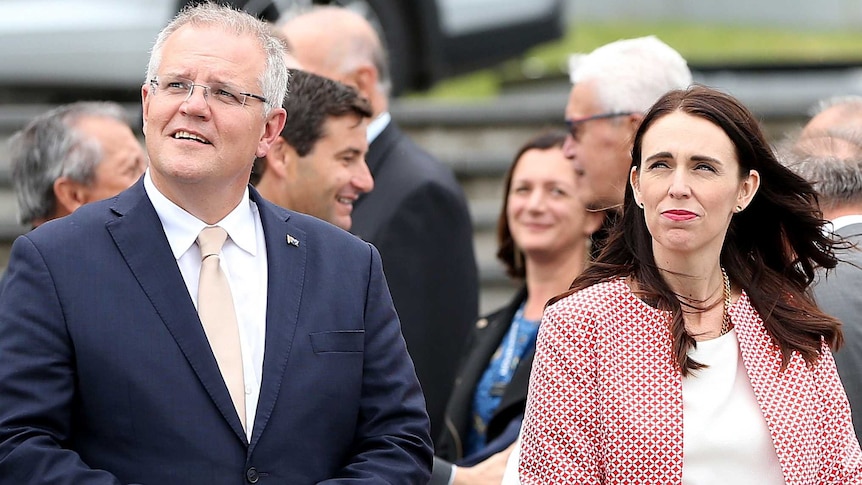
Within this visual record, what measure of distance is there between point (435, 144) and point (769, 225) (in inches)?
186

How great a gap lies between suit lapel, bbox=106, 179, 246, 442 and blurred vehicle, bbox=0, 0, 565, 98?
4239 mm

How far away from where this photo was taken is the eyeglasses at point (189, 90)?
3.09 metres

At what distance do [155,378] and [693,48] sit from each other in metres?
10.3

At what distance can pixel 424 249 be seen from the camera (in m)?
4.68

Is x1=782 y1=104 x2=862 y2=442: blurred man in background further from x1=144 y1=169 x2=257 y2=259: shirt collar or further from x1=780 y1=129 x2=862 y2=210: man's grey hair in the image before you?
x1=144 y1=169 x2=257 y2=259: shirt collar

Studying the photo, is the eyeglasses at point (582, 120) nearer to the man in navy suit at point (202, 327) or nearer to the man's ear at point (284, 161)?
the man's ear at point (284, 161)

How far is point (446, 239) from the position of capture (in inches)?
188

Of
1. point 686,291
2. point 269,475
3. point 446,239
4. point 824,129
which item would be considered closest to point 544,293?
point 446,239

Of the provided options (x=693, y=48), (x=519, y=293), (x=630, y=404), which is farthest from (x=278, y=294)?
(x=693, y=48)

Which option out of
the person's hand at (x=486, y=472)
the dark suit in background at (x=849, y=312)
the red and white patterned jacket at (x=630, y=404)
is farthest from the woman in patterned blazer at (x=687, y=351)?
the person's hand at (x=486, y=472)

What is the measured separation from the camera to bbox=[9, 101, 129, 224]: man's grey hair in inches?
179

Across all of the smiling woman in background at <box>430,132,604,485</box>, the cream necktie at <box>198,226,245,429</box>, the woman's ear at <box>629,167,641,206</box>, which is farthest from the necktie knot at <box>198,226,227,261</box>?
the smiling woman in background at <box>430,132,604,485</box>

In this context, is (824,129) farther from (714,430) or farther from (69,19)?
(69,19)

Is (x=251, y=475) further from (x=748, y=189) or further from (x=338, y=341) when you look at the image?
(x=748, y=189)
